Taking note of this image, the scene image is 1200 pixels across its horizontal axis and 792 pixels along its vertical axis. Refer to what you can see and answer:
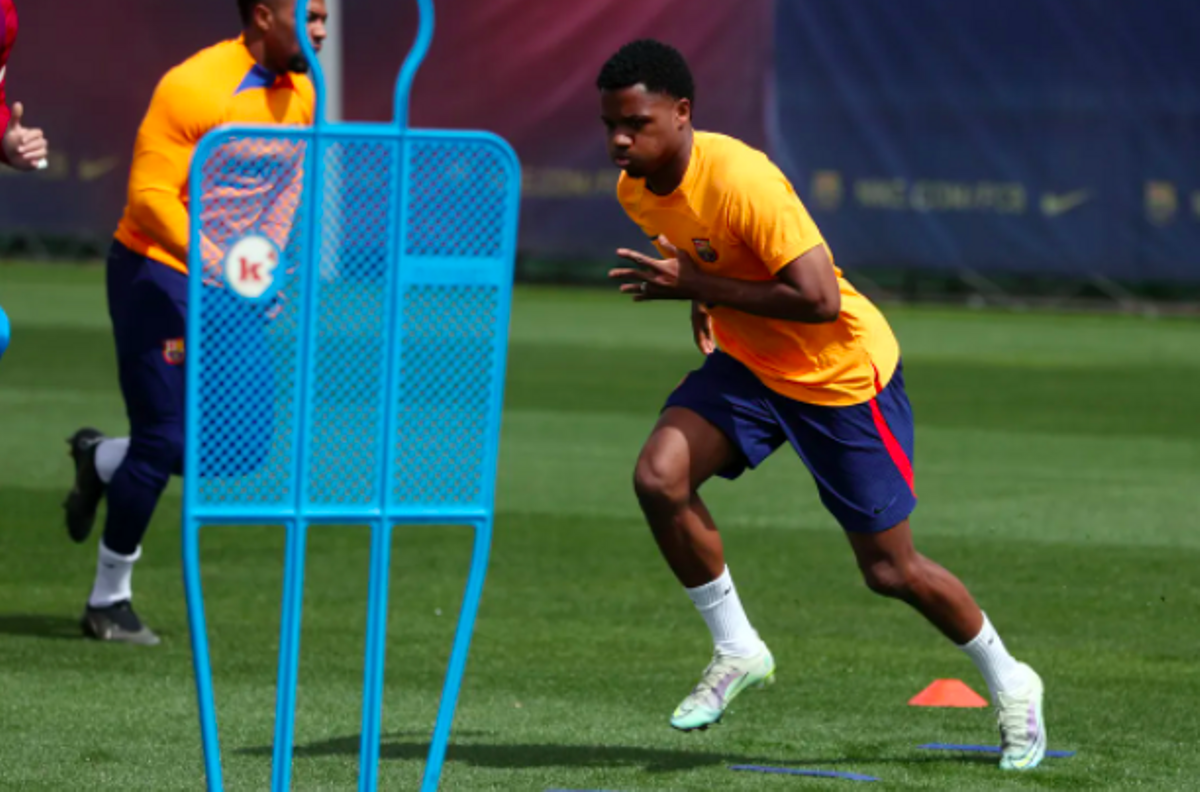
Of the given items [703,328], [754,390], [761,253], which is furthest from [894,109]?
[761,253]

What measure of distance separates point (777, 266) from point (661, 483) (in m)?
0.73

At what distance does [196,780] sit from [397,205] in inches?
82.8

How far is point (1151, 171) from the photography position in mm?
25453

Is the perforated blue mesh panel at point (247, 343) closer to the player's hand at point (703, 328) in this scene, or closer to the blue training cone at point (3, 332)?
the blue training cone at point (3, 332)

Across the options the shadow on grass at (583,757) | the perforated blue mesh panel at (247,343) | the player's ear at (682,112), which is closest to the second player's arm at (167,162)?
the shadow on grass at (583,757)

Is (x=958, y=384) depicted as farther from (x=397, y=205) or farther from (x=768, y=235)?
(x=397, y=205)

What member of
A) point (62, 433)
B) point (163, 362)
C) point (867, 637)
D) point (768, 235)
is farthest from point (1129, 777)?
point (62, 433)

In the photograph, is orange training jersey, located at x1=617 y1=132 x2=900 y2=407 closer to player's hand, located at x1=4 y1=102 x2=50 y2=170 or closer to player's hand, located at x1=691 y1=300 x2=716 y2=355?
player's hand, located at x1=691 y1=300 x2=716 y2=355

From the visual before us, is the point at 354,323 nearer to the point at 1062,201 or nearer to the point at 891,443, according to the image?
the point at 891,443

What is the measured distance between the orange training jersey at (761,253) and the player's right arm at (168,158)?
204 centimetres

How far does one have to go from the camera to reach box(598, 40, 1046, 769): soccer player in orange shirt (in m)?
6.17

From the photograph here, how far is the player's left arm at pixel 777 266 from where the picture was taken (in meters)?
6.12

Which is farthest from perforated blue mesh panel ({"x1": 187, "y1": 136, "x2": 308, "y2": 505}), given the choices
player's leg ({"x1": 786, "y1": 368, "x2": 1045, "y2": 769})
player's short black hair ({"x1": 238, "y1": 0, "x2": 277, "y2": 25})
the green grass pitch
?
player's short black hair ({"x1": 238, "y1": 0, "x2": 277, "y2": 25})

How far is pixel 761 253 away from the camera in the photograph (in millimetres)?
6176
